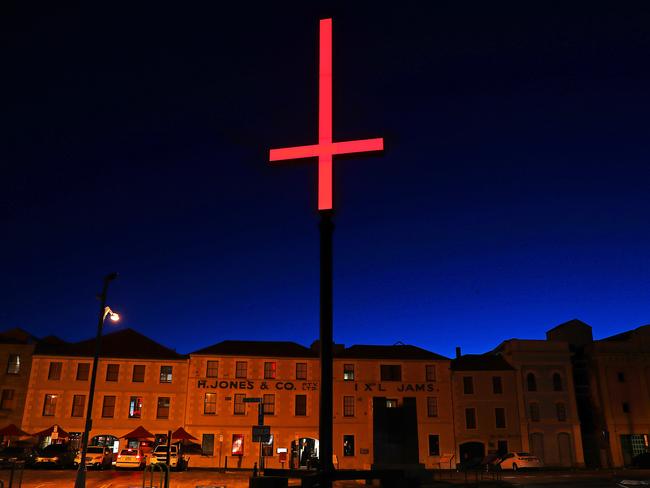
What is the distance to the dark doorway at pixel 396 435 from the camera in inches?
982

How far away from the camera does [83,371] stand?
49.7 meters

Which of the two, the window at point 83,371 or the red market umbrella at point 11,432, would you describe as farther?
the window at point 83,371

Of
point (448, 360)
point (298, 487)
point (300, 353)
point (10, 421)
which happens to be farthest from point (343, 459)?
point (298, 487)

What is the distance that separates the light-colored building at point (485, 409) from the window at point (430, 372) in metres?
1.85

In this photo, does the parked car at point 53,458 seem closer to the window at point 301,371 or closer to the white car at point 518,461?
the window at point 301,371

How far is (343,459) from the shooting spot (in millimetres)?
49031

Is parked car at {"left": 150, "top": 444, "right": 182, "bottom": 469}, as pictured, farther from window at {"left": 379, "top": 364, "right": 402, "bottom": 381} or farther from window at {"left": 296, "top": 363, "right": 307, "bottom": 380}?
window at {"left": 379, "top": 364, "right": 402, "bottom": 381}

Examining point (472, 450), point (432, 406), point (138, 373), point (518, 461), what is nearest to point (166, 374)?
point (138, 373)

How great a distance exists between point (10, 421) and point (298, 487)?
42.6 meters

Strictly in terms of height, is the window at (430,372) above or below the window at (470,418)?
above

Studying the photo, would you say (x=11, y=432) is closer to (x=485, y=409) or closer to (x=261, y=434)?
(x=261, y=434)

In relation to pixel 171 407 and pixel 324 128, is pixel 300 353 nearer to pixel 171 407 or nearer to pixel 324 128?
pixel 171 407

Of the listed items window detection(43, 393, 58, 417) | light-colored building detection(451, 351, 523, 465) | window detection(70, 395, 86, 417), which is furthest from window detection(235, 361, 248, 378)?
light-colored building detection(451, 351, 523, 465)

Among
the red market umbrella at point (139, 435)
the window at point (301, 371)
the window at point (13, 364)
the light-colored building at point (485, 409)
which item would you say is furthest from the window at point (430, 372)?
the window at point (13, 364)
